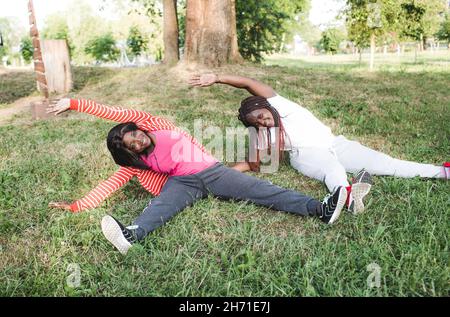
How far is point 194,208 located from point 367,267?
1495 millimetres

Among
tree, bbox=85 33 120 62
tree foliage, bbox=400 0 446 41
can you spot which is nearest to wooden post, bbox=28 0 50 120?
tree foliage, bbox=400 0 446 41

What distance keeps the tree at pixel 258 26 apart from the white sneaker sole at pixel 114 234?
12.8 m

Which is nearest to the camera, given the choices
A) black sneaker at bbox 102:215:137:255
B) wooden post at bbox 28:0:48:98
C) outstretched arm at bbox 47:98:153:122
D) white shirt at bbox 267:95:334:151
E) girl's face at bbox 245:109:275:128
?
black sneaker at bbox 102:215:137:255

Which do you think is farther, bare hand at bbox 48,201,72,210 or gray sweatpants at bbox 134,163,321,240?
bare hand at bbox 48,201,72,210

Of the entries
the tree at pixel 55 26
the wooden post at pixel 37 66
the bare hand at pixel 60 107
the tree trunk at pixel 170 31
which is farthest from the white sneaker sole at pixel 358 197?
the tree at pixel 55 26

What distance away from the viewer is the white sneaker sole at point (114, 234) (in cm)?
272

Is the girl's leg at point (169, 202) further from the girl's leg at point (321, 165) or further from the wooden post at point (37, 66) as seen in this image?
the wooden post at point (37, 66)

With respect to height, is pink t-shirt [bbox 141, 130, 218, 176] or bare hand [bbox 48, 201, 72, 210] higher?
pink t-shirt [bbox 141, 130, 218, 176]

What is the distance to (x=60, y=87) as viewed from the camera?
32.1 feet

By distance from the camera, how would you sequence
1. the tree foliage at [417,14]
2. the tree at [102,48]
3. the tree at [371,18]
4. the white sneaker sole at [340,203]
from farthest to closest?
the tree at [102,48] < the tree foliage at [417,14] < the tree at [371,18] < the white sneaker sole at [340,203]

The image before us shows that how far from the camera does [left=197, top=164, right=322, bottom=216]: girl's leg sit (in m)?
3.25

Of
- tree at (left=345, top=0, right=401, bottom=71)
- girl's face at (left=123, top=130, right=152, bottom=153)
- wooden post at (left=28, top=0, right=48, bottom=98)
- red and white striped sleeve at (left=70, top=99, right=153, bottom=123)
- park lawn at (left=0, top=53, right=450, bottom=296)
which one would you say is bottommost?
park lawn at (left=0, top=53, right=450, bottom=296)

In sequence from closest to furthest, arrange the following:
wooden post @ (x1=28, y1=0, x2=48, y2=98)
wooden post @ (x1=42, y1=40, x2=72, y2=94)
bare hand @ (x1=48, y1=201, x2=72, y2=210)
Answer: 1. bare hand @ (x1=48, y1=201, x2=72, y2=210)
2. wooden post @ (x1=28, y1=0, x2=48, y2=98)
3. wooden post @ (x1=42, y1=40, x2=72, y2=94)

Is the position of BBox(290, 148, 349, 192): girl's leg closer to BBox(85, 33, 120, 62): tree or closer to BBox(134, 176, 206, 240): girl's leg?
BBox(134, 176, 206, 240): girl's leg
